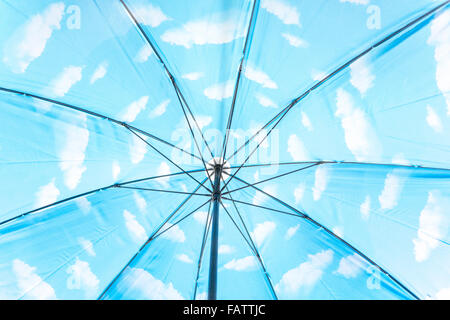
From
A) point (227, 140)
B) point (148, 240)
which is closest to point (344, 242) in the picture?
point (227, 140)

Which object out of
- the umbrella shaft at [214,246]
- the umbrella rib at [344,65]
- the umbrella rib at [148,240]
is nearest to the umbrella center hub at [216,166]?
the umbrella shaft at [214,246]

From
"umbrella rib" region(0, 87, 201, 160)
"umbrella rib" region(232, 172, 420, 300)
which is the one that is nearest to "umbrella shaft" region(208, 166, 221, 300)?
"umbrella rib" region(232, 172, 420, 300)

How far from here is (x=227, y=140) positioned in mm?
2686

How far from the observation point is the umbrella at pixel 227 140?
6.33 ft

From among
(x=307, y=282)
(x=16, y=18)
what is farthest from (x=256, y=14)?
(x=307, y=282)

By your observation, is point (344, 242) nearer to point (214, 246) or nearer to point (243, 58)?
point (214, 246)

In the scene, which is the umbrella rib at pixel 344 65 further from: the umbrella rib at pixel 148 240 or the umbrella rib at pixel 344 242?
the umbrella rib at pixel 148 240

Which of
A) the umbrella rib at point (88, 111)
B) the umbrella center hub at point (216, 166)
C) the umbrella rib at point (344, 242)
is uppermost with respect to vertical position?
the umbrella rib at point (88, 111)

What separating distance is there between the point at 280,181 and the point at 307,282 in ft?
3.21

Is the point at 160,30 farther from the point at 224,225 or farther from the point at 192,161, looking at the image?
the point at 224,225

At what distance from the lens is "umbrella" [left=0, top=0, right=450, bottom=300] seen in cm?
193

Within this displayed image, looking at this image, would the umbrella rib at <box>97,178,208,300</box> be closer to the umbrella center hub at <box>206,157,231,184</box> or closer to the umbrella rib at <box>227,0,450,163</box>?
the umbrella center hub at <box>206,157,231,184</box>

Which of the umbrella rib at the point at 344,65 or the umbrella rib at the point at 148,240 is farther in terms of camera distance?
the umbrella rib at the point at 148,240

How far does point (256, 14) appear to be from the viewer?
1.90 metres
